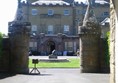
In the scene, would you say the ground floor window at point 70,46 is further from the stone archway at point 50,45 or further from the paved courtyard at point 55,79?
the paved courtyard at point 55,79

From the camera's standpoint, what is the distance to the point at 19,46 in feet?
87.6

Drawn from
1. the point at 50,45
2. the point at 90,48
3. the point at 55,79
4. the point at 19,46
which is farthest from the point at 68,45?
the point at 55,79

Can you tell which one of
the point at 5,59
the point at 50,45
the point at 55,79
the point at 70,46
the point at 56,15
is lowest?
the point at 70,46

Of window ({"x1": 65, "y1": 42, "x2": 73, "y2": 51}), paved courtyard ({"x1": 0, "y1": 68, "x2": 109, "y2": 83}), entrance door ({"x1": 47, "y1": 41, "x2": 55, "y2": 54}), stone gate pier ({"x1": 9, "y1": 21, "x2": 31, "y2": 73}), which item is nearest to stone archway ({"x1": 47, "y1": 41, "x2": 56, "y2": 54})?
entrance door ({"x1": 47, "y1": 41, "x2": 55, "y2": 54})

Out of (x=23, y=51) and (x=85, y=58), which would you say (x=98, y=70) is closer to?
(x=85, y=58)

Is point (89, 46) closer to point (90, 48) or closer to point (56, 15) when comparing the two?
point (90, 48)

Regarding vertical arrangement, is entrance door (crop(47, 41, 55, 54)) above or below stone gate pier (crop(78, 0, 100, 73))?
below

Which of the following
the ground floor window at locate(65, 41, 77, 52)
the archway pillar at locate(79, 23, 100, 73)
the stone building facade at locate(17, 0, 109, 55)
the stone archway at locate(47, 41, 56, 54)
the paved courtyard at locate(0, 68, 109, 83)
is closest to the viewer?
the paved courtyard at locate(0, 68, 109, 83)

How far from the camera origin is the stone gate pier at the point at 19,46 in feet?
86.6

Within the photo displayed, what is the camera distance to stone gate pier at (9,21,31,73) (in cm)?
2639

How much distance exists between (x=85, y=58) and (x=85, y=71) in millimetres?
Result: 1042

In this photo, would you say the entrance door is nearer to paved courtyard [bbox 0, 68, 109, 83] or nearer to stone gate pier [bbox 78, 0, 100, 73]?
stone gate pier [bbox 78, 0, 100, 73]

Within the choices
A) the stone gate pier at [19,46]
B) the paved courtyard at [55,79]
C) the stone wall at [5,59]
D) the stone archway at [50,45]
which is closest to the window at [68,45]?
the stone archway at [50,45]

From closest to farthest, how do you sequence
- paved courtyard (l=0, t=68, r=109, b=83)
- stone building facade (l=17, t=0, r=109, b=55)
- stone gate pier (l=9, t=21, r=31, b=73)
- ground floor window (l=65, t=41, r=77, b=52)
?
paved courtyard (l=0, t=68, r=109, b=83) → stone gate pier (l=9, t=21, r=31, b=73) → ground floor window (l=65, t=41, r=77, b=52) → stone building facade (l=17, t=0, r=109, b=55)
